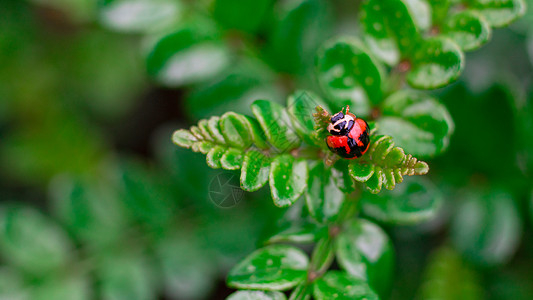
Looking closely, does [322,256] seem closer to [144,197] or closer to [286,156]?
[286,156]

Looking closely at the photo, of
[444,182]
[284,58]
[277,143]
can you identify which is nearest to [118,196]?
[284,58]

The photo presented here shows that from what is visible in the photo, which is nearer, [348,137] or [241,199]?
[348,137]

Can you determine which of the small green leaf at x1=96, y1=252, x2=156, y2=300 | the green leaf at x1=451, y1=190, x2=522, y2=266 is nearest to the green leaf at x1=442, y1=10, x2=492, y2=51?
the green leaf at x1=451, y1=190, x2=522, y2=266

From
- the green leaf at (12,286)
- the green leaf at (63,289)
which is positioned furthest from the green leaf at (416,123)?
the green leaf at (12,286)

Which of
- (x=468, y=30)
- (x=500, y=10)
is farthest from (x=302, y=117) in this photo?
(x=500, y=10)

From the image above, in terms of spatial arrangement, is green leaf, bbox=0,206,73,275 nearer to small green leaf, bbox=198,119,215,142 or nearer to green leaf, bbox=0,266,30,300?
green leaf, bbox=0,266,30,300

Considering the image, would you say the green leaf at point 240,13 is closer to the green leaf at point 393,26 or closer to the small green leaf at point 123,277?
the green leaf at point 393,26

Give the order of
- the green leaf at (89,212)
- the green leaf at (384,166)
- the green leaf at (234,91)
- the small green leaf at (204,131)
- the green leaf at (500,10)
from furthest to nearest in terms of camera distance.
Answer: the green leaf at (89,212)
the green leaf at (234,91)
the green leaf at (500,10)
the small green leaf at (204,131)
the green leaf at (384,166)
